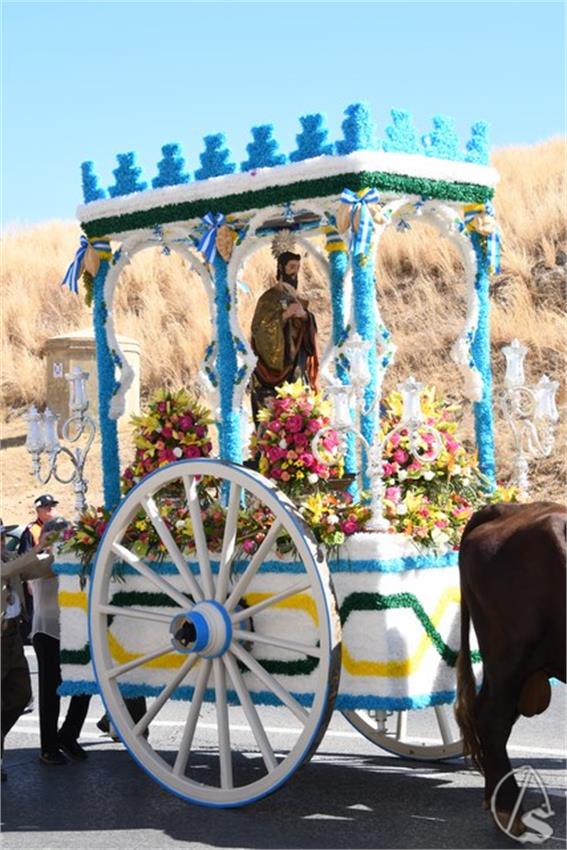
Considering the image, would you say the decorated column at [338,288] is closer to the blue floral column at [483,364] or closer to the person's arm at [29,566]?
the blue floral column at [483,364]

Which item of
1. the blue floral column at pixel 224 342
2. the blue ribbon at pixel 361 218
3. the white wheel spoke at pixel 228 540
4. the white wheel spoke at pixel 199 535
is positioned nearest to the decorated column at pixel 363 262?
the blue ribbon at pixel 361 218

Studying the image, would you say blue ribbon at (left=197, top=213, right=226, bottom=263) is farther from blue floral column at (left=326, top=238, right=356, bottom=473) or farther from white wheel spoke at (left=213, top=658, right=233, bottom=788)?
white wheel spoke at (left=213, top=658, right=233, bottom=788)

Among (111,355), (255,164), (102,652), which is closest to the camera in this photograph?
(102,652)

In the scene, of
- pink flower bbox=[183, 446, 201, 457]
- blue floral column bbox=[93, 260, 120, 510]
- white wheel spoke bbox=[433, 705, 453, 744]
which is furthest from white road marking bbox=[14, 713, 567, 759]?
pink flower bbox=[183, 446, 201, 457]

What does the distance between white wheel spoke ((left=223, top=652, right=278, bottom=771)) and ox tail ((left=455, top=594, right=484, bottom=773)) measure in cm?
87

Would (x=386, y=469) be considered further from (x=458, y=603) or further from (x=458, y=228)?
(x=458, y=228)

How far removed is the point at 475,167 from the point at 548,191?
63.8ft

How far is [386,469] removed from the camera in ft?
25.1

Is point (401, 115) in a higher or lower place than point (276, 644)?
higher

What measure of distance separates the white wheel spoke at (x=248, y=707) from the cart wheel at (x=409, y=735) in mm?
1069

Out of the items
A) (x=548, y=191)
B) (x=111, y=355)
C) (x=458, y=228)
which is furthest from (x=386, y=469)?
(x=548, y=191)

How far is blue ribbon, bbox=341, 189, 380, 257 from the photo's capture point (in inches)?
295

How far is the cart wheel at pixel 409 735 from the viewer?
8078 mm

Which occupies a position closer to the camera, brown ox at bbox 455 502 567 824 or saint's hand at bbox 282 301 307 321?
brown ox at bbox 455 502 567 824
